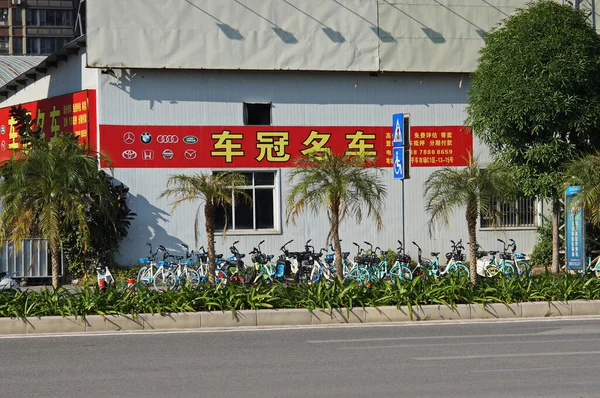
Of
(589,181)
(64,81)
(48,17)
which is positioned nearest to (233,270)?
(589,181)

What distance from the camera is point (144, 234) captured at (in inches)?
967

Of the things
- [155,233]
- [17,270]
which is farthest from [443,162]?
[17,270]

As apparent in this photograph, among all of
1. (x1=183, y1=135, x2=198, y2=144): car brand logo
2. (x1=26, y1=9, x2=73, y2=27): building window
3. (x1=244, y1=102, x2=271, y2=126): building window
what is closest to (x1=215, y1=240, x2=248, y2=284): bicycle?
(x1=183, y1=135, x2=198, y2=144): car brand logo

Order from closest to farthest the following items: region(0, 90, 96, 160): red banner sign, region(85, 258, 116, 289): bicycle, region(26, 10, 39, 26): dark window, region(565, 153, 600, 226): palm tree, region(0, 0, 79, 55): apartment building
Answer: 1. region(565, 153, 600, 226): palm tree
2. region(85, 258, 116, 289): bicycle
3. region(0, 90, 96, 160): red banner sign
4. region(0, 0, 79, 55): apartment building
5. region(26, 10, 39, 26): dark window

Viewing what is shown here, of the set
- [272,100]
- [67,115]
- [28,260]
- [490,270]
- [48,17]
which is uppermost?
[48,17]

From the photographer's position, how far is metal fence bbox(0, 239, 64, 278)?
23.0 meters

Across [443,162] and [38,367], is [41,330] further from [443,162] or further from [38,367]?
[443,162]

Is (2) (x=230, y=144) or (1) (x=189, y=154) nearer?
(1) (x=189, y=154)

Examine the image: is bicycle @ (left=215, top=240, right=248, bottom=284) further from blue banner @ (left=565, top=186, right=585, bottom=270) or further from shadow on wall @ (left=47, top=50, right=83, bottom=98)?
shadow on wall @ (left=47, top=50, right=83, bottom=98)

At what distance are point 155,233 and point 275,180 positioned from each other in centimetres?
337

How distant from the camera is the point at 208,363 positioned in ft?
39.0

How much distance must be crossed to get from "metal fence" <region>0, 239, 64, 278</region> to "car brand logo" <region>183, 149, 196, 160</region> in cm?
411

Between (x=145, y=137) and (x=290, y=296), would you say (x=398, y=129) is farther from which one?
(x=145, y=137)

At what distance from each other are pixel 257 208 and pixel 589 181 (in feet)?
29.6
